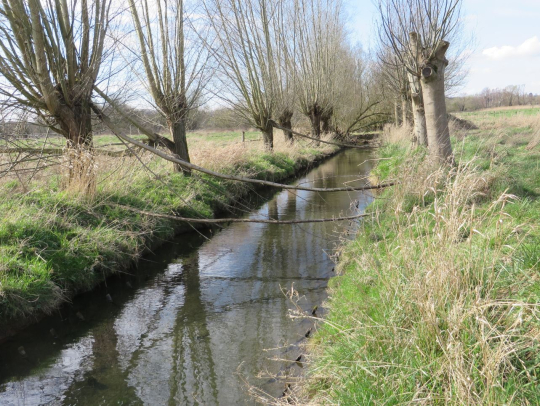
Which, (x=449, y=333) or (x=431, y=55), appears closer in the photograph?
(x=449, y=333)

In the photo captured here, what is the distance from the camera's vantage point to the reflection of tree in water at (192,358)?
3.88m

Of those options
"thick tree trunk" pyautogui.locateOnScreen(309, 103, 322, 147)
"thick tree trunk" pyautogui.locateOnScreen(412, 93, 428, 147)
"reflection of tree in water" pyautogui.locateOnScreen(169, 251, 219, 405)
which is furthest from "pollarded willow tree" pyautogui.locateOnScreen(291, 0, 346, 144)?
"reflection of tree in water" pyautogui.locateOnScreen(169, 251, 219, 405)

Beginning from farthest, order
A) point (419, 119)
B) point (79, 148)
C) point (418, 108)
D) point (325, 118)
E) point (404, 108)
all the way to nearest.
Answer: point (325, 118)
point (404, 108)
point (419, 119)
point (418, 108)
point (79, 148)

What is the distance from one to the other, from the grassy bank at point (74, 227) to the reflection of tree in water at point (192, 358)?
1335 mm

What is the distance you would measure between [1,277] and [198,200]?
5.35 m

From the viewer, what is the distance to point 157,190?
9.34 meters

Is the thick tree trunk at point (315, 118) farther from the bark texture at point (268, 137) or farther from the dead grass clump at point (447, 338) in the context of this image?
the dead grass clump at point (447, 338)

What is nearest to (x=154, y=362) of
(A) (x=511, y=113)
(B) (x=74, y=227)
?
(B) (x=74, y=227)

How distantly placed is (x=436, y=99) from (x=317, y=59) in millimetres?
15988

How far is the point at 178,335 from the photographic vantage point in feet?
16.3

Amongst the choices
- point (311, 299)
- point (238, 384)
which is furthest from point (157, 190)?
point (238, 384)

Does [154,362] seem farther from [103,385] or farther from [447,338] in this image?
[447,338]

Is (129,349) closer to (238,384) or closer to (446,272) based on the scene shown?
(238,384)

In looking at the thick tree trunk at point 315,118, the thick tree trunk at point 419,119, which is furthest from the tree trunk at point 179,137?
the thick tree trunk at point 315,118
